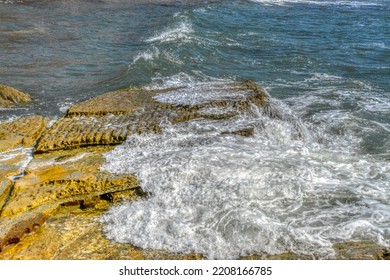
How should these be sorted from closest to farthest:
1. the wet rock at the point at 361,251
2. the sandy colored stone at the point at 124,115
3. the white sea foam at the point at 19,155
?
the wet rock at the point at 361,251 < the white sea foam at the point at 19,155 < the sandy colored stone at the point at 124,115

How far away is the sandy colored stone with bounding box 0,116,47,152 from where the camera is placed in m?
6.41

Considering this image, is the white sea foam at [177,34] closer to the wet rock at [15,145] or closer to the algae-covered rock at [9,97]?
the algae-covered rock at [9,97]

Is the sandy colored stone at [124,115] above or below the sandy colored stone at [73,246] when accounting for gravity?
above

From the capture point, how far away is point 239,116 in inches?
273

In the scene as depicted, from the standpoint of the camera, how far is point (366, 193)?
525 cm

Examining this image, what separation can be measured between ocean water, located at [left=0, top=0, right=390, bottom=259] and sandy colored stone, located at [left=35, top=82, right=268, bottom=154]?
0.28 metres

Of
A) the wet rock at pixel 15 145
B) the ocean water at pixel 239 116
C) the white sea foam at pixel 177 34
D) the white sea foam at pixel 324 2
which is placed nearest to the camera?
the ocean water at pixel 239 116

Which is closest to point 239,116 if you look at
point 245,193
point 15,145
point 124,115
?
point 124,115

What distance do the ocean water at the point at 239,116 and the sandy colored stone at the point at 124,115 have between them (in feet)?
0.91

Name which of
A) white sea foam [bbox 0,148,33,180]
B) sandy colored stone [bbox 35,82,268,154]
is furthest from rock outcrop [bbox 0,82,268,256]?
white sea foam [bbox 0,148,33,180]

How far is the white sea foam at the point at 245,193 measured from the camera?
4312 millimetres

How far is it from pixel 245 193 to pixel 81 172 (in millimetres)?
2047

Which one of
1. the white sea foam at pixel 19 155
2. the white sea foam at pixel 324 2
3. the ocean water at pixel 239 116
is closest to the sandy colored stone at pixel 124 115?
the white sea foam at pixel 19 155

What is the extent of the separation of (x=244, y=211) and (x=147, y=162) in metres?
1.54
